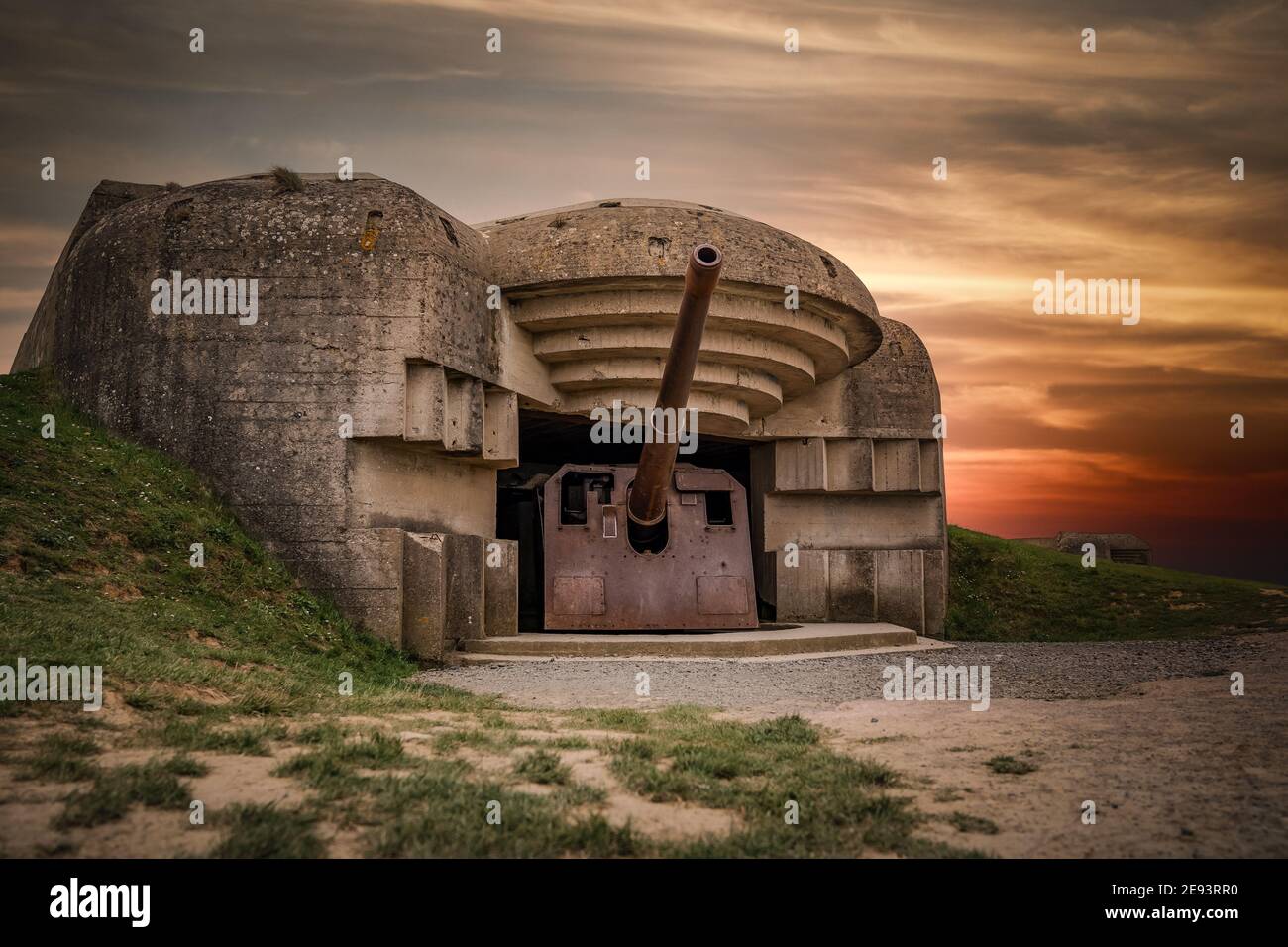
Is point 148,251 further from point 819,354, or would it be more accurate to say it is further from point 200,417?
point 819,354

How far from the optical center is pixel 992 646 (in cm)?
1153

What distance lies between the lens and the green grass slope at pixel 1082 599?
49.3 ft

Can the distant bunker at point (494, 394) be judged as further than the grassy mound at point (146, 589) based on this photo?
Yes

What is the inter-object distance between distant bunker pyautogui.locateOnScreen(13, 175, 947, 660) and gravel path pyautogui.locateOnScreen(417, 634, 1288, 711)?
1.84 metres

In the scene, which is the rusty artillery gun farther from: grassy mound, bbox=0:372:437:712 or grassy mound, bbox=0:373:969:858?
grassy mound, bbox=0:373:969:858

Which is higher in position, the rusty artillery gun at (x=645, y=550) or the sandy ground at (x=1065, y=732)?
the rusty artillery gun at (x=645, y=550)

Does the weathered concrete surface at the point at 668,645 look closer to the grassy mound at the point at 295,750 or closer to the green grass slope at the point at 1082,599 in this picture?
the grassy mound at the point at 295,750

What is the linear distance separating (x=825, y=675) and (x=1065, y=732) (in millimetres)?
3795

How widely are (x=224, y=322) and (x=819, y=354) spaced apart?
7923 mm

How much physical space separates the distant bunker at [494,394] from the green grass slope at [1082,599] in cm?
195

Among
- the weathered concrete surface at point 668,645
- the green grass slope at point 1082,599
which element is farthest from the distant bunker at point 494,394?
the green grass slope at point 1082,599

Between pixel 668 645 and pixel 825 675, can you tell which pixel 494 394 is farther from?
pixel 825 675

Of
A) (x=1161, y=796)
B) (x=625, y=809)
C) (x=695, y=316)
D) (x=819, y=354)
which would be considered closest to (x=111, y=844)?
(x=625, y=809)

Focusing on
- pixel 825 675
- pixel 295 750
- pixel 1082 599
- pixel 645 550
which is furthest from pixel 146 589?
pixel 1082 599
